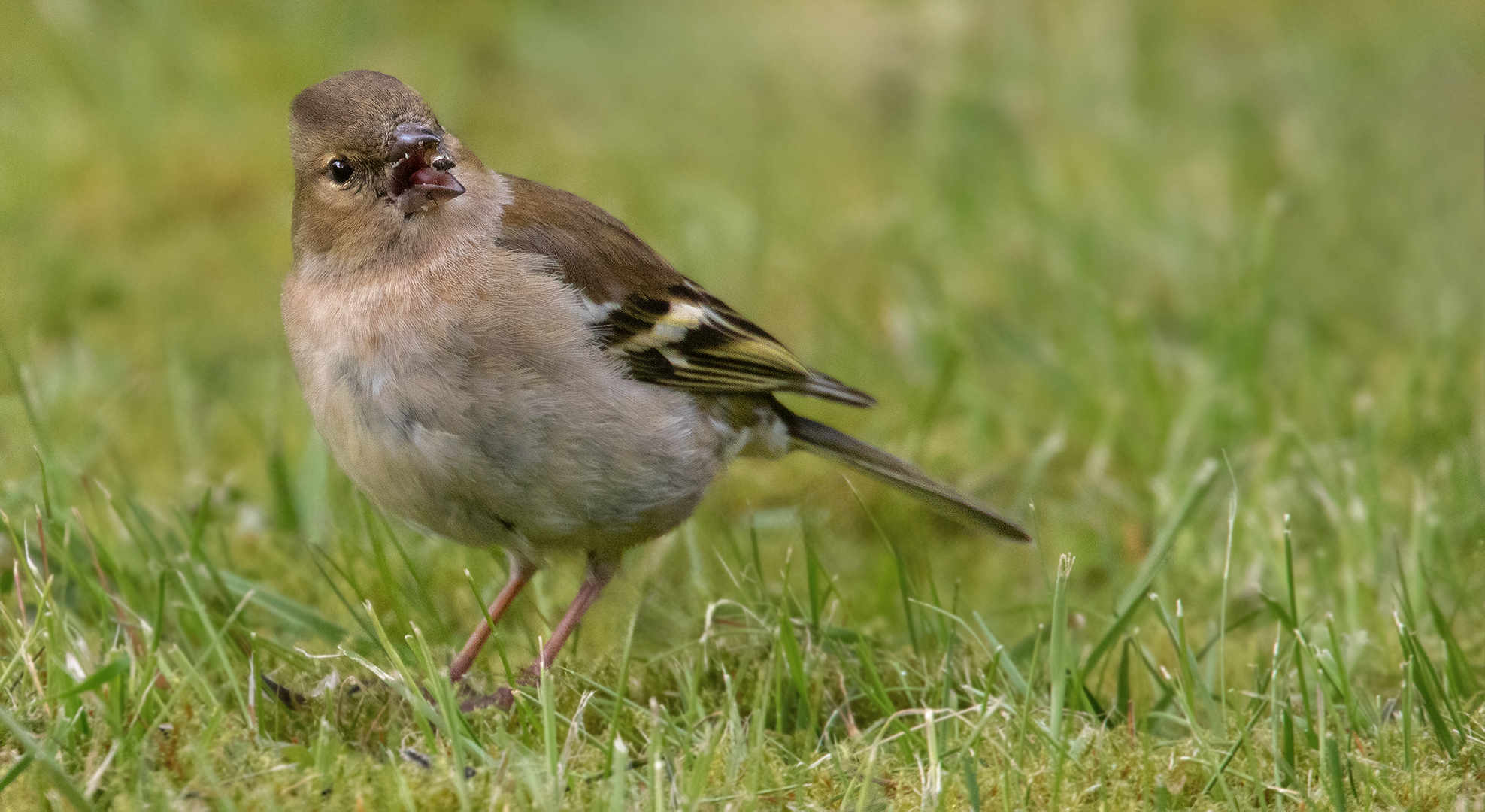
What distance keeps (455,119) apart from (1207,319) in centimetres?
399

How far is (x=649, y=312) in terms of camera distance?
12.6 ft

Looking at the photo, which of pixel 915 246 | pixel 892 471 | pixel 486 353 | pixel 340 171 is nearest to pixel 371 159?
pixel 340 171

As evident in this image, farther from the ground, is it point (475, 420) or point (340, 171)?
point (340, 171)

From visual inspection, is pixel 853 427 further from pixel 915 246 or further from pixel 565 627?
pixel 565 627

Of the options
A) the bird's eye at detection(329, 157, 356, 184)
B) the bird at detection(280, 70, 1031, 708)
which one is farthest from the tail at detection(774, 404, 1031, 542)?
the bird's eye at detection(329, 157, 356, 184)

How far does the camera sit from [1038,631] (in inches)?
118

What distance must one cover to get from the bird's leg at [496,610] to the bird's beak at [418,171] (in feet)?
2.97

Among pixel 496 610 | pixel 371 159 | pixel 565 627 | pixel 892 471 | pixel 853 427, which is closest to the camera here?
pixel 371 159

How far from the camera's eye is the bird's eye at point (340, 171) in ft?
11.6

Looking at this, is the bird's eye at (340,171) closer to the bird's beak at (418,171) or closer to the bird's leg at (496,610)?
the bird's beak at (418,171)

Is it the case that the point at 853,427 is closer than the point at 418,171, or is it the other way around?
the point at 418,171

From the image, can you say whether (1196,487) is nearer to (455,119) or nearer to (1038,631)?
(1038,631)

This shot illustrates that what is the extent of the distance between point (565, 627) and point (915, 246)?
363 cm

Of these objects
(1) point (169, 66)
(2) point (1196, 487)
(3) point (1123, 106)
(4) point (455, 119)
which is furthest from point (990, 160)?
(1) point (169, 66)
